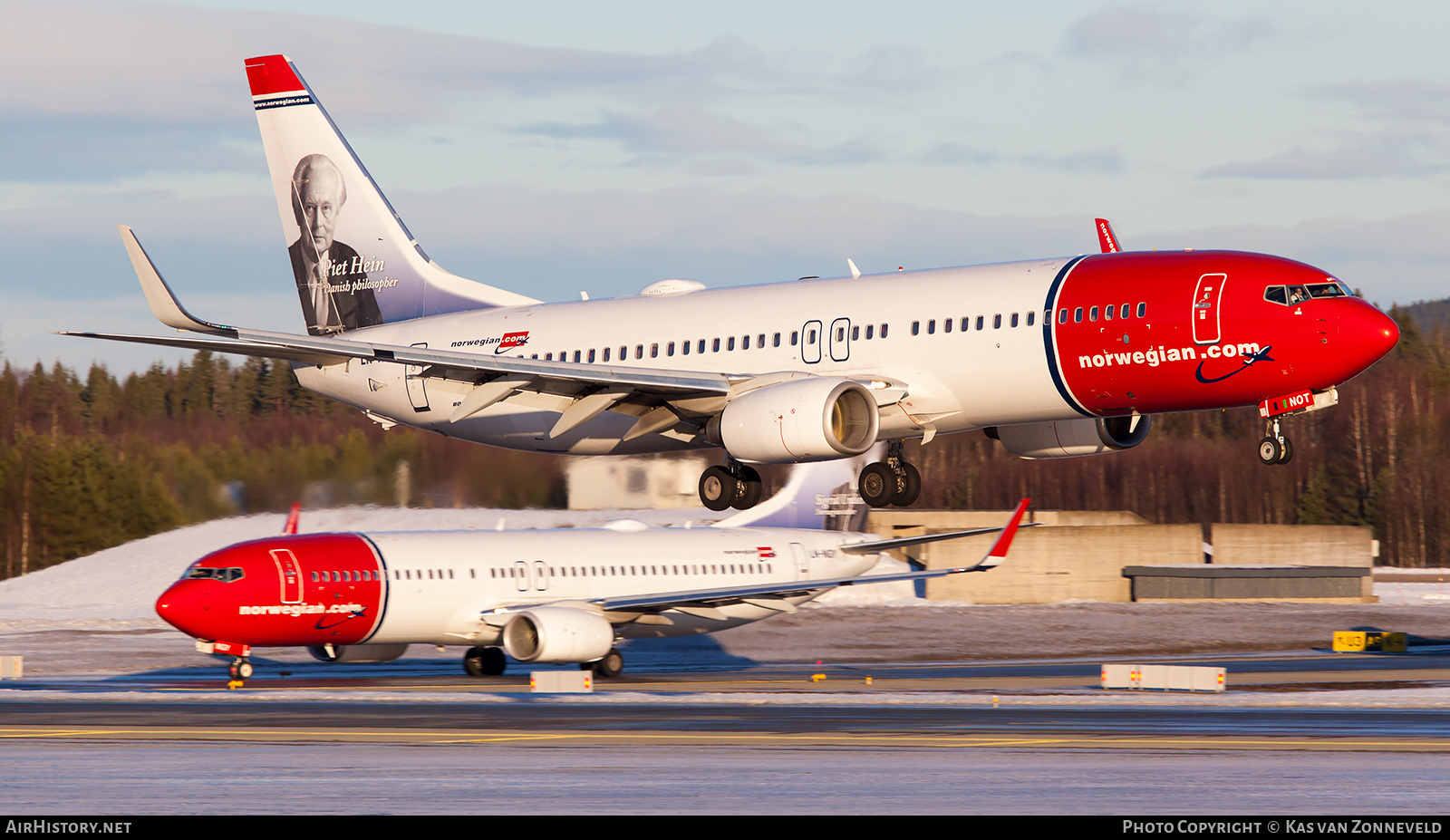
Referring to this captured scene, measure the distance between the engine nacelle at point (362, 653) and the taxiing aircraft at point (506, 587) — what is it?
51 millimetres

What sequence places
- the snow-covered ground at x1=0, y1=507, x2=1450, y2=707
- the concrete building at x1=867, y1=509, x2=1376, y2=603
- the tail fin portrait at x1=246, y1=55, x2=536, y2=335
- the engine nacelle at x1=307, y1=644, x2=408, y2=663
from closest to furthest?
the tail fin portrait at x1=246, y1=55, x2=536, y2=335
the engine nacelle at x1=307, y1=644, x2=408, y2=663
the snow-covered ground at x1=0, y1=507, x2=1450, y2=707
the concrete building at x1=867, y1=509, x2=1376, y2=603

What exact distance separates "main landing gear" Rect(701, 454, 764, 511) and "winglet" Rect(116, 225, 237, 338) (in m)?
11.6

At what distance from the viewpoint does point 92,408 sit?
112 metres

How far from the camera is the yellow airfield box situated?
85.5 meters

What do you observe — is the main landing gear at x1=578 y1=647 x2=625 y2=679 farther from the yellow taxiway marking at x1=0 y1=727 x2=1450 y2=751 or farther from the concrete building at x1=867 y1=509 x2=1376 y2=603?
the concrete building at x1=867 y1=509 x2=1376 y2=603

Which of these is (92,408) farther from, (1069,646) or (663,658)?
(1069,646)

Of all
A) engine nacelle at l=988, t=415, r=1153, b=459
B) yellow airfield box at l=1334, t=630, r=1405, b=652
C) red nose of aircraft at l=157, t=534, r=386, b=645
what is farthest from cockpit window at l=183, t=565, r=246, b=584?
yellow airfield box at l=1334, t=630, r=1405, b=652

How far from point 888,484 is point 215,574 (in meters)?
32.9

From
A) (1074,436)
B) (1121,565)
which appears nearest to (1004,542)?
(1074,436)

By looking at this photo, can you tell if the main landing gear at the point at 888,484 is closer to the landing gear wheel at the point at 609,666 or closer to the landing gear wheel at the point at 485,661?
the landing gear wheel at the point at 609,666

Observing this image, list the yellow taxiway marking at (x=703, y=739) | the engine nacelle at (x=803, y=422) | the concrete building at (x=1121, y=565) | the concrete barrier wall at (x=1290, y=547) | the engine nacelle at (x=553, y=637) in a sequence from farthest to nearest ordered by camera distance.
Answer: the concrete barrier wall at (x=1290, y=547) < the concrete building at (x=1121, y=565) < the engine nacelle at (x=553, y=637) < the yellow taxiway marking at (x=703, y=739) < the engine nacelle at (x=803, y=422)

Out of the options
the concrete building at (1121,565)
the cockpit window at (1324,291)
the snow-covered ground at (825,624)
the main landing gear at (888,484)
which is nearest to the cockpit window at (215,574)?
the snow-covered ground at (825,624)

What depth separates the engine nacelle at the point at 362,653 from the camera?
69500 millimetres

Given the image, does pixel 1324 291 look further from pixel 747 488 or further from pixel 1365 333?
pixel 747 488
